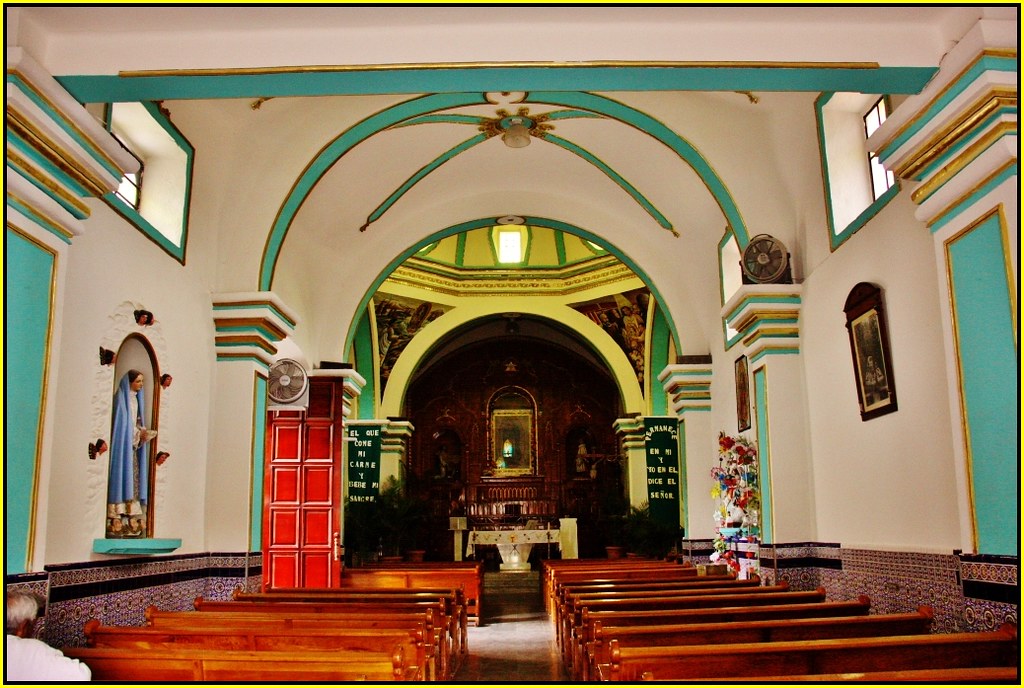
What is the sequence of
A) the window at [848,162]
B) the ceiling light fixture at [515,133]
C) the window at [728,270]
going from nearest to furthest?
the window at [848,162], the ceiling light fixture at [515,133], the window at [728,270]

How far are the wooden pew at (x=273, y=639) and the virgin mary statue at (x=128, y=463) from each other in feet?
4.17

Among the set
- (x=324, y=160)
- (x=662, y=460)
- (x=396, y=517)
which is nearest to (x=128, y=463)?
(x=324, y=160)

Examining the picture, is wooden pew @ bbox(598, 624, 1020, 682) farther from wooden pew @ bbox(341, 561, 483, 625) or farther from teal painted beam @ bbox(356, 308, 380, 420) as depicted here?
teal painted beam @ bbox(356, 308, 380, 420)

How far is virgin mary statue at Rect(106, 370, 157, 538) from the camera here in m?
6.13

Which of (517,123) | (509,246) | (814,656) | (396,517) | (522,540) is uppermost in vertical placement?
(509,246)

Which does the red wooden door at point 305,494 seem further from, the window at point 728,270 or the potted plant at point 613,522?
the potted plant at point 613,522

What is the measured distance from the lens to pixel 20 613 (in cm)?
377

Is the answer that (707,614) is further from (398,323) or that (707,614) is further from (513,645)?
(398,323)

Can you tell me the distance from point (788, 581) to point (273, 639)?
14.6ft

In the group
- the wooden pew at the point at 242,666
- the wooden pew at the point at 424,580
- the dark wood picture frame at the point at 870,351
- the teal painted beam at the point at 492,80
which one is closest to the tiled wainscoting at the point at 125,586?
the wooden pew at the point at 242,666

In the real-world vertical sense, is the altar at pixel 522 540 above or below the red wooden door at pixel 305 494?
below

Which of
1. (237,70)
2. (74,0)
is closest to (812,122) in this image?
(237,70)

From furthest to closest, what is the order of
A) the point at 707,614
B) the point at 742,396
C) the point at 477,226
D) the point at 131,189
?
the point at 477,226, the point at 742,396, the point at 131,189, the point at 707,614

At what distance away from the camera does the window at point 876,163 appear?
647cm
